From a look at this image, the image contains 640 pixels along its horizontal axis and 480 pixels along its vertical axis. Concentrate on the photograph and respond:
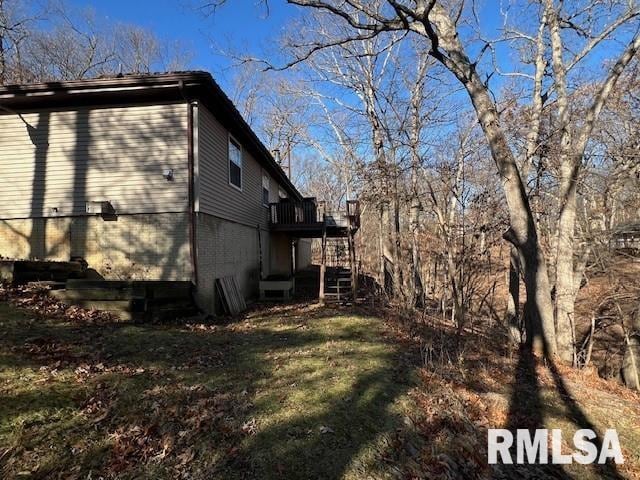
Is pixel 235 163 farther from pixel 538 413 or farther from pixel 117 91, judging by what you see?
pixel 538 413

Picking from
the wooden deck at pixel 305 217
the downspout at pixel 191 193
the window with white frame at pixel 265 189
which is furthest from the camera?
the window with white frame at pixel 265 189

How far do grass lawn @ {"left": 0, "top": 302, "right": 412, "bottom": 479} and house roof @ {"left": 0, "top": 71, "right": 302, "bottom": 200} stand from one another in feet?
15.6

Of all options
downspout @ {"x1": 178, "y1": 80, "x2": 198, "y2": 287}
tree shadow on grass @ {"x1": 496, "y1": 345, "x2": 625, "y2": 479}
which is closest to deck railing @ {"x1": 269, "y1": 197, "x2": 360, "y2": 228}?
downspout @ {"x1": 178, "y1": 80, "x2": 198, "y2": 287}

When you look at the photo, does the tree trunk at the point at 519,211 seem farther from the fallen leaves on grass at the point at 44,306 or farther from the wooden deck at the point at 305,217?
the fallen leaves on grass at the point at 44,306

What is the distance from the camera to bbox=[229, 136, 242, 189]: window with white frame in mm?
10773

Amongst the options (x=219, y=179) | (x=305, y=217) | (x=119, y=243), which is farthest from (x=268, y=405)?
(x=305, y=217)

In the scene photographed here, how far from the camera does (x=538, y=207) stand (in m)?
11.4

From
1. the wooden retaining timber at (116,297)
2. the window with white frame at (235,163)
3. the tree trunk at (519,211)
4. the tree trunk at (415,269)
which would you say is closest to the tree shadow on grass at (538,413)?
the tree trunk at (519,211)

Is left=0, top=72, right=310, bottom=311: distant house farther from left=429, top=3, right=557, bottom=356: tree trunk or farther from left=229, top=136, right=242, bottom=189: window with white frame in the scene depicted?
left=429, top=3, right=557, bottom=356: tree trunk

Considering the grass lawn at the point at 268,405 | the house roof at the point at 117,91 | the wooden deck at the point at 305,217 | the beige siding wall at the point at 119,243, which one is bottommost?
the grass lawn at the point at 268,405

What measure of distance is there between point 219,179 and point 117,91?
9.42 ft

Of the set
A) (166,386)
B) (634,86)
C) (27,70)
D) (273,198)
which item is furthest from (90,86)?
(27,70)

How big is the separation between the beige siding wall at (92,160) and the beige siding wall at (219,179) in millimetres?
423

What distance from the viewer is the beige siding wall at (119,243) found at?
8297 millimetres
